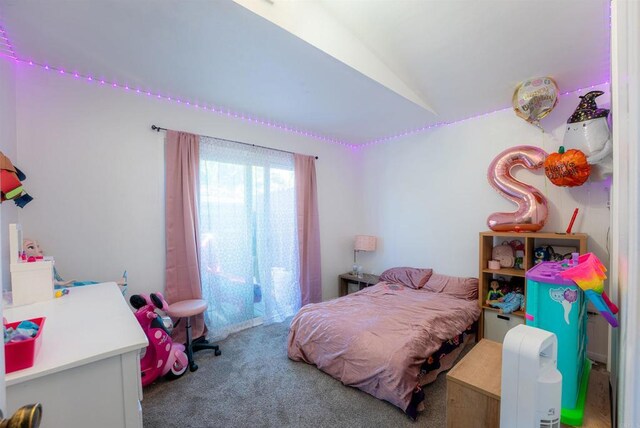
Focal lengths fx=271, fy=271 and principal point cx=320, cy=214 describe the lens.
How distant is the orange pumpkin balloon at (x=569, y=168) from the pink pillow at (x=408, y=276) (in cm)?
169

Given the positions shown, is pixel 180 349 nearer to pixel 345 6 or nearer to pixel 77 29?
pixel 77 29

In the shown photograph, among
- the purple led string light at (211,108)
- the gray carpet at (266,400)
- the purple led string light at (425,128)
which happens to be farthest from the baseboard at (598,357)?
the purple led string light at (211,108)

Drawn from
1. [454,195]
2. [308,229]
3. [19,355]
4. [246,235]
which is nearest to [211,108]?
[246,235]

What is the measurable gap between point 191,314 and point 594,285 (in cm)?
261

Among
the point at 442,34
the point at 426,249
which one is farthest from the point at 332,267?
the point at 442,34

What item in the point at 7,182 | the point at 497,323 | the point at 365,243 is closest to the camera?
the point at 7,182

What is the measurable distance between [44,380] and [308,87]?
8.05 ft

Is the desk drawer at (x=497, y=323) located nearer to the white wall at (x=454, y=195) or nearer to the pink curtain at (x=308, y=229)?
the white wall at (x=454, y=195)

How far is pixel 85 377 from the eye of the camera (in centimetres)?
95

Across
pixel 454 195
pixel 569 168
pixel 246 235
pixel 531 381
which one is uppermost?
pixel 569 168

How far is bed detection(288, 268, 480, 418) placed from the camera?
188cm

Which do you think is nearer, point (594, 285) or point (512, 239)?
point (594, 285)

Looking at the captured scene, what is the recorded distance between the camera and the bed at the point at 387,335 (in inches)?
73.9

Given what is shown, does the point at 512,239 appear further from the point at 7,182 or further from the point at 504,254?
the point at 7,182
